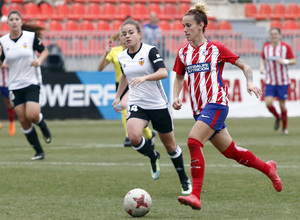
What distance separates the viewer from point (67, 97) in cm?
2036

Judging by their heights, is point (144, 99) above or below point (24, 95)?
above

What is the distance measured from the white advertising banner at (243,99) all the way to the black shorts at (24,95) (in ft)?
34.2

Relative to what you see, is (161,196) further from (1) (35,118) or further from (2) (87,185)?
(1) (35,118)

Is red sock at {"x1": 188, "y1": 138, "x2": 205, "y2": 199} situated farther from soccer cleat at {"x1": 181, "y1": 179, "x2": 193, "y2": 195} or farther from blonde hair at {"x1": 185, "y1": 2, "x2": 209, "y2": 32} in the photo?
blonde hair at {"x1": 185, "y1": 2, "x2": 209, "y2": 32}

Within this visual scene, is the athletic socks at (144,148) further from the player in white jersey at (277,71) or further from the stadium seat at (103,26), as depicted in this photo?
the stadium seat at (103,26)

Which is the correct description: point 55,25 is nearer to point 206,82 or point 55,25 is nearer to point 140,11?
point 140,11

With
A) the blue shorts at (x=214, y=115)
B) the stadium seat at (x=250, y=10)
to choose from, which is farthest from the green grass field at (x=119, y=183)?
the stadium seat at (x=250, y=10)

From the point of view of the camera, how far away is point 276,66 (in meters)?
16.5

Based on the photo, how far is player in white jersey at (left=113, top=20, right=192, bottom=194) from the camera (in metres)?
8.18

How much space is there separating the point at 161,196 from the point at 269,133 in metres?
8.88

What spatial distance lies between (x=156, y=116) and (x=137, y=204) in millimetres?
2126

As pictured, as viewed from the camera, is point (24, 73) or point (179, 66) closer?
point (179, 66)

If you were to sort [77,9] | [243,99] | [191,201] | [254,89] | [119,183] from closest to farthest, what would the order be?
1. [191,201]
2. [254,89]
3. [119,183]
4. [243,99]
5. [77,9]

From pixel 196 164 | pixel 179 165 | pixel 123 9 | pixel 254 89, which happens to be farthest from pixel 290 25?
pixel 196 164
